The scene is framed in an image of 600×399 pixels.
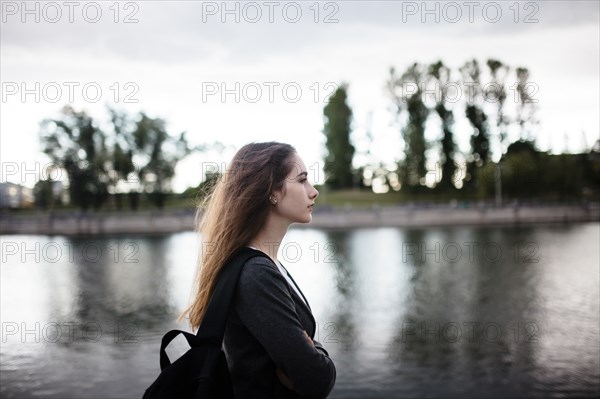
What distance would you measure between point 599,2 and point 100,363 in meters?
10.1

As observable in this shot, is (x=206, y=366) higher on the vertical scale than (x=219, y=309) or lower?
lower

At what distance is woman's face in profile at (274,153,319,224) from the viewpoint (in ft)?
5.99

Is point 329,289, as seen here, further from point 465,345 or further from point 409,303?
point 465,345

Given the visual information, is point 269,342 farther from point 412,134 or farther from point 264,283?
point 412,134

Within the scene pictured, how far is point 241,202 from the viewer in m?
1.80

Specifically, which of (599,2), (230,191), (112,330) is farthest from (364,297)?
(230,191)

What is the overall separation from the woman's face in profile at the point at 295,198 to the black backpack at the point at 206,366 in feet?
1.01

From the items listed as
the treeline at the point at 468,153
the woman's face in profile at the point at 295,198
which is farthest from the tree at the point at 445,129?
the woman's face in profile at the point at 295,198

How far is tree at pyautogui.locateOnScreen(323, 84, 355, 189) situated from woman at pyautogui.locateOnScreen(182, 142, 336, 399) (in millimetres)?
64507

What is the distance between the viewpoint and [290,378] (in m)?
1.62

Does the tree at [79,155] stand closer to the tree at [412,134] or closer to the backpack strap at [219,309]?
the tree at [412,134]

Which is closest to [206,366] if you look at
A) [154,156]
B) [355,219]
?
[355,219]

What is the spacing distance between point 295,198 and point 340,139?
65.4 metres

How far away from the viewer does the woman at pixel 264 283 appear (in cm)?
158
